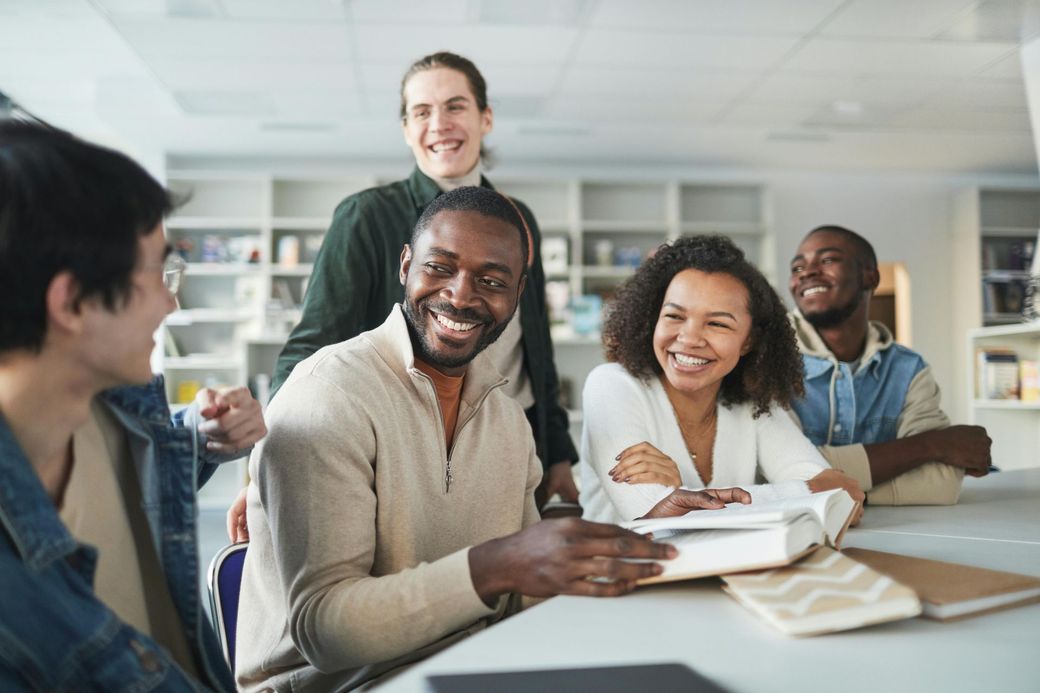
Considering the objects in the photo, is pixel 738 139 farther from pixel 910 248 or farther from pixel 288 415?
pixel 288 415

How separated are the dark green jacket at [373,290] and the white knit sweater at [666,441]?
34 centimetres

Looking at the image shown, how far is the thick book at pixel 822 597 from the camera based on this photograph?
34.4 inches

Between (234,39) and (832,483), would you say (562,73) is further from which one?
(832,483)

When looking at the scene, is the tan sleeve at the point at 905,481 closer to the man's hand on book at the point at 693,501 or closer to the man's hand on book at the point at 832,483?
the man's hand on book at the point at 832,483

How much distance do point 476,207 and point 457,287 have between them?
0.45ft

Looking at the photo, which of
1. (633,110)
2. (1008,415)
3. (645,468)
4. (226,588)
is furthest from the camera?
(633,110)

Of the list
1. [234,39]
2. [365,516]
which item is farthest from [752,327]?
[234,39]

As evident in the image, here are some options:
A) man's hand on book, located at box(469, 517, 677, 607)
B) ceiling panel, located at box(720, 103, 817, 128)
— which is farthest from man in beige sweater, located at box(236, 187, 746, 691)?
ceiling panel, located at box(720, 103, 817, 128)

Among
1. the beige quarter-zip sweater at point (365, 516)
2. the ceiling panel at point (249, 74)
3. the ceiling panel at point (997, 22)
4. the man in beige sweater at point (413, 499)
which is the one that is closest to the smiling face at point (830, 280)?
the man in beige sweater at point (413, 499)

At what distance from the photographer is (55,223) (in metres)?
0.79

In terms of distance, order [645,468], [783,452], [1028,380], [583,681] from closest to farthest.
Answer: [583,681], [645,468], [783,452], [1028,380]

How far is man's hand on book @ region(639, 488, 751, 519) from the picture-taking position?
1343 mm

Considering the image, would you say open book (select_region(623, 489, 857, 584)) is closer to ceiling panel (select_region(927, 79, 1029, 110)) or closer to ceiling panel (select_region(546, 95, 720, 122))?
ceiling panel (select_region(546, 95, 720, 122))

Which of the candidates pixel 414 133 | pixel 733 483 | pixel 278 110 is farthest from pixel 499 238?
pixel 278 110
